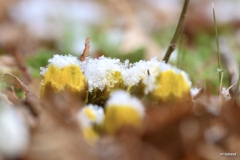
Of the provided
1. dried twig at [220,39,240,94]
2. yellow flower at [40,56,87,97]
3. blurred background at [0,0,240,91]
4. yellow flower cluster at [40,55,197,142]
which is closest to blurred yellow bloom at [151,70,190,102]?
yellow flower cluster at [40,55,197,142]

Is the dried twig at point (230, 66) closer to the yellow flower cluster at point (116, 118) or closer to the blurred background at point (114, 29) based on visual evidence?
the blurred background at point (114, 29)

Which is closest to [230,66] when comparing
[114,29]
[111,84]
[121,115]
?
[111,84]

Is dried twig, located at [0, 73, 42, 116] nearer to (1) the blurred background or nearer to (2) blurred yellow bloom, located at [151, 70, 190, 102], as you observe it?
(2) blurred yellow bloom, located at [151, 70, 190, 102]

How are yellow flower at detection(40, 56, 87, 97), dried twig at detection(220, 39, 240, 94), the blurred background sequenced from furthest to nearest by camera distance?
1. the blurred background
2. dried twig at detection(220, 39, 240, 94)
3. yellow flower at detection(40, 56, 87, 97)

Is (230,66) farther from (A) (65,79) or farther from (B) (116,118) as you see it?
(B) (116,118)

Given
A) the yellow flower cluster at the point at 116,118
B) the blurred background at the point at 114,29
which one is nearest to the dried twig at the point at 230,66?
the blurred background at the point at 114,29

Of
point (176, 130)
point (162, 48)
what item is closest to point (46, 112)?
point (176, 130)
